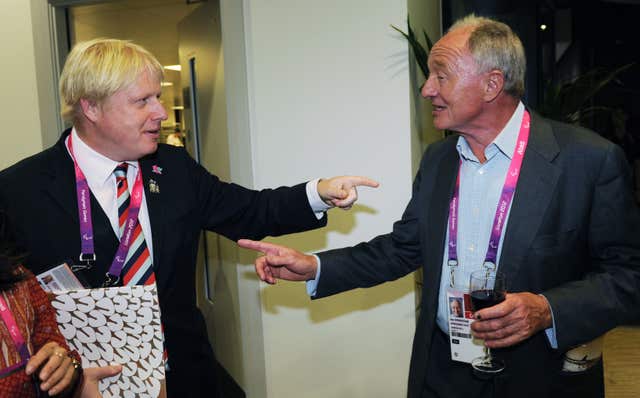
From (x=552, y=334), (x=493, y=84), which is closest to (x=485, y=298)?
(x=552, y=334)

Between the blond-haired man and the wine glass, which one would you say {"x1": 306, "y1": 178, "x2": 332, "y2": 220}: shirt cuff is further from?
the wine glass

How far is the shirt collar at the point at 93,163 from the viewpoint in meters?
1.76

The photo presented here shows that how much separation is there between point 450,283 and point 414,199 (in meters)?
0.35

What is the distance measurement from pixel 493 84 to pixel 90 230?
130 cm

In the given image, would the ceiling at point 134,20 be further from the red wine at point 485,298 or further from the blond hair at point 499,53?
the red wine at point 485,298

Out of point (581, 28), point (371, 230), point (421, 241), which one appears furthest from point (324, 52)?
point (581, 28)

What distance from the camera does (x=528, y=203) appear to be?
5.35ft

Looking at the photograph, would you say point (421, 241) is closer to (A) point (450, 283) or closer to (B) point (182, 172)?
(A) point (450, 283)

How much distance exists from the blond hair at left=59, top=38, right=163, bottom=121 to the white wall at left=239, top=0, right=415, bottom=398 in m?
1.31

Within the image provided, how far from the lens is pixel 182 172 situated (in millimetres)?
1967

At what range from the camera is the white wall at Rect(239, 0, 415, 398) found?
117 inches

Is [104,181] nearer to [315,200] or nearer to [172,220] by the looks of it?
[172,220]

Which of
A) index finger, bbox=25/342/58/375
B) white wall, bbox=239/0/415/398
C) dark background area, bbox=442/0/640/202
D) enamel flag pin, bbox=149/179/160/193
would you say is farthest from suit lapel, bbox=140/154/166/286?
dark background area, bbox=442/0/640/202

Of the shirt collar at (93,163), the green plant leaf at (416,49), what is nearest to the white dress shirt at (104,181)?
the shirt collar at (93,163)
